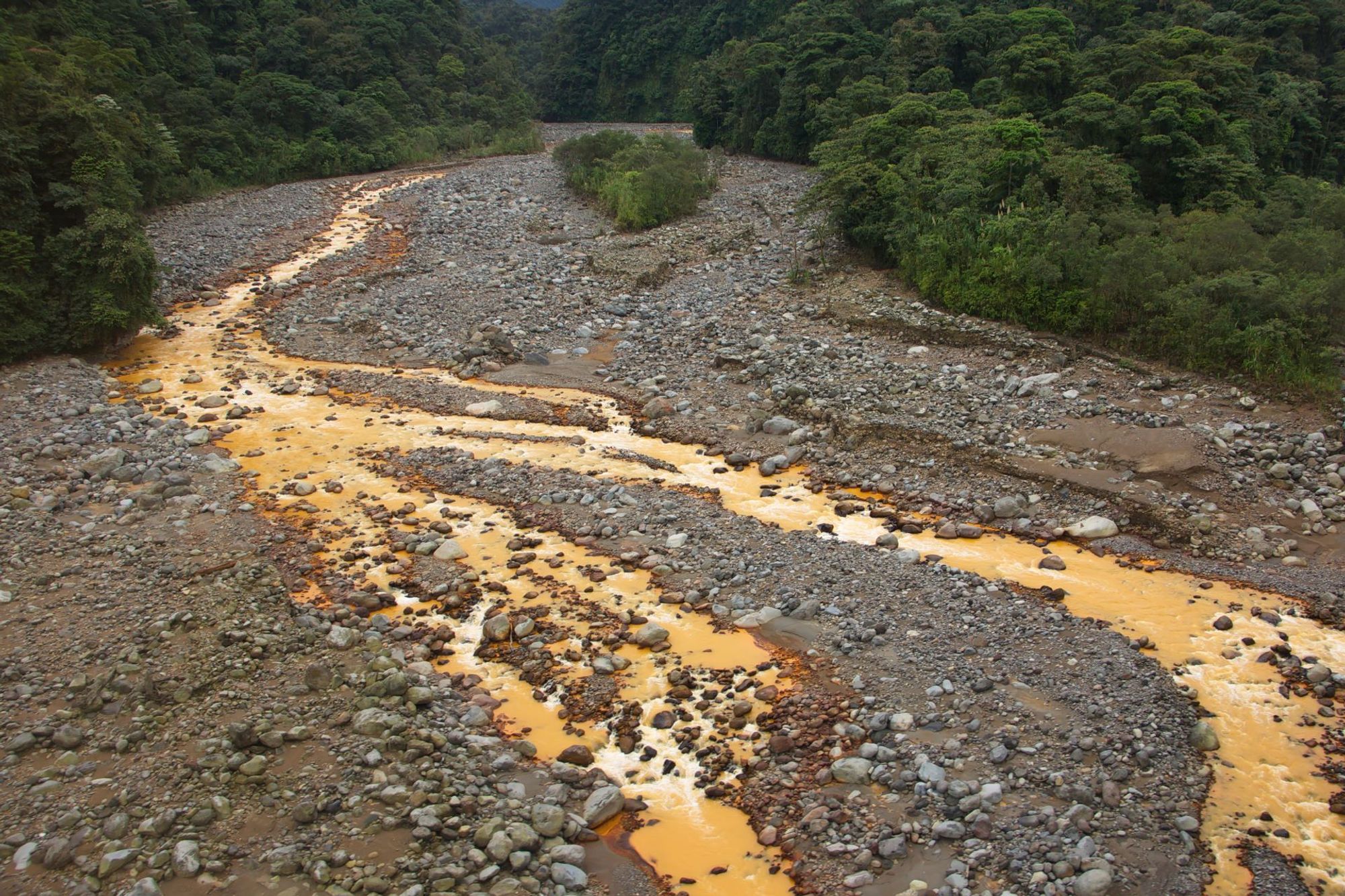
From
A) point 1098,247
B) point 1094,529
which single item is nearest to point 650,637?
point 1094,529

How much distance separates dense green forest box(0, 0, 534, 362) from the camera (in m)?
20.0

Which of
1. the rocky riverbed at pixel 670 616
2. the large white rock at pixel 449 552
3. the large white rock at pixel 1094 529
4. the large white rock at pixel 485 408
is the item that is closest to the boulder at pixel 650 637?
the rocky riverbed at pixel 670 616

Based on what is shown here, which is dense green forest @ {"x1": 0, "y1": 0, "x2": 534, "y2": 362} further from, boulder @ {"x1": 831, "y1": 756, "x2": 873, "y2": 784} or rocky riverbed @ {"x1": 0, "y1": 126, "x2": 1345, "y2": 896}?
boulder @ {"x1": 831, "y1": 756, "x2": 873, "y2": 784}

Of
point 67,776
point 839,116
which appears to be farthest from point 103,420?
point 839,116

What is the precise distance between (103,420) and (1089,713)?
17801 millimetres

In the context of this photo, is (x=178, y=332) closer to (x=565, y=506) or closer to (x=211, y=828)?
(x=565, y=506)

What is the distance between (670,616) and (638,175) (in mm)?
22818

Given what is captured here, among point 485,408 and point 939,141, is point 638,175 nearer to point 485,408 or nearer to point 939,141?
point 939,141

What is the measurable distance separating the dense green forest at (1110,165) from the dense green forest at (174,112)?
1825 centimetres

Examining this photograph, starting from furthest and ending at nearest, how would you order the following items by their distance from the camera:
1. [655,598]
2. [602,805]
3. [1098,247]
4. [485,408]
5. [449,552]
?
1. [1098,247]
2. [485,408]
3. [449,552]
4. [655,598]
5. [602,805]

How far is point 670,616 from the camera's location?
12086 mm

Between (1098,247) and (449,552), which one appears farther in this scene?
(1098,247)

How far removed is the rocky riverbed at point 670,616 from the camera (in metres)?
8.35

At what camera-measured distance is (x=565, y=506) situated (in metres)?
14.9
